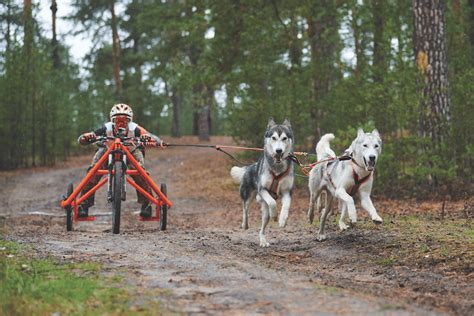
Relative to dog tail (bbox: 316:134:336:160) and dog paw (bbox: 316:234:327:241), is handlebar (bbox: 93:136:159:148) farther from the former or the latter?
dog paw (bbox: 316:234:327:241)

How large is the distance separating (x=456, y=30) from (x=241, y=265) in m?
14.4

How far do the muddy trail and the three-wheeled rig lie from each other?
0.45 m

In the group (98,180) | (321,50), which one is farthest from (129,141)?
(321,50)

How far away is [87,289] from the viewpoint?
4.99 metres

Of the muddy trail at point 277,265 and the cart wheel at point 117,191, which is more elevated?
the cart wheel at point 117,191

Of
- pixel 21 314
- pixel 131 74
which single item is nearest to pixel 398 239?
pixel 21 314

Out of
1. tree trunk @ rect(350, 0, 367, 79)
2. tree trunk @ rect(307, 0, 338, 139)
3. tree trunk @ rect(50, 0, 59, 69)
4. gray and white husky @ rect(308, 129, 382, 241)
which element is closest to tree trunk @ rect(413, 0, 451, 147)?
tree trunk @ rect(350, 0, 367, 79)

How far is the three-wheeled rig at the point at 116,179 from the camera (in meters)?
9.56

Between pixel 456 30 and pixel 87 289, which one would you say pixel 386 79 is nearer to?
pixel 456 30

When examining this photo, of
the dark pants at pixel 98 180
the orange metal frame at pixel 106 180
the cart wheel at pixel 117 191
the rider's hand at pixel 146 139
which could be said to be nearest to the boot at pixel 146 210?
the dark pants at pixel 98 180

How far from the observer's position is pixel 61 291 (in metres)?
4.93

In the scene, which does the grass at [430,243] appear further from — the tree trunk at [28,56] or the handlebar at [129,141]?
the tree trunk at [28,56]

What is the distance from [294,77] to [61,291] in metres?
13.4

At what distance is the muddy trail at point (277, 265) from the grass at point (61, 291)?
0.70 feet
